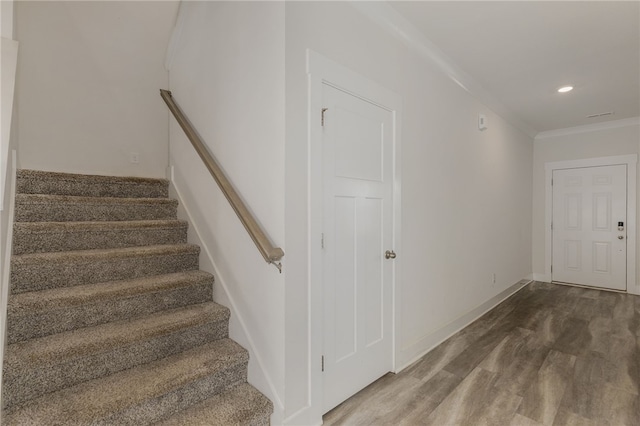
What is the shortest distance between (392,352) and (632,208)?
4772mm

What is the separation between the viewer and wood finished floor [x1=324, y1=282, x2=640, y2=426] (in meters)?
1.86

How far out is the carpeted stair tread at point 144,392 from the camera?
134 centimetres

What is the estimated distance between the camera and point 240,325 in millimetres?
1959

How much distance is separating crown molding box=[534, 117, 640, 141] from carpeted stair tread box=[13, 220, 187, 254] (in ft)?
19.5

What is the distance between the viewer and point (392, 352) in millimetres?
2355

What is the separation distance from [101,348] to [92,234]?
3.22 feet

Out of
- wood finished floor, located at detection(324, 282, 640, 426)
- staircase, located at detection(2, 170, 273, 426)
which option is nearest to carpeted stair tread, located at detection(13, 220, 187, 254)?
staircase, located at detection(2, 170, 273, 426)

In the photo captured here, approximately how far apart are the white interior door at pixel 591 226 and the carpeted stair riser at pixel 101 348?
571cm

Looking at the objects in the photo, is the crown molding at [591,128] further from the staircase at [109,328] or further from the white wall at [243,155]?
the staircase at [109,328]

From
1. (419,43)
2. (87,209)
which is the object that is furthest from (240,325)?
(419,43)

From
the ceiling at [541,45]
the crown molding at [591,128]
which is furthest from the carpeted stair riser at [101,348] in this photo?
the crown molding at [591,128]

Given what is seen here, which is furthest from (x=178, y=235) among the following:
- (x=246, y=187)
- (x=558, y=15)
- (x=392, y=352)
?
(x=558, y=15)

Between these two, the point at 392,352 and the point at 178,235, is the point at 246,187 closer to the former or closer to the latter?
the point at 178,235

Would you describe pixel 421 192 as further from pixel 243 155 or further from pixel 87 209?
pixel 87 209
